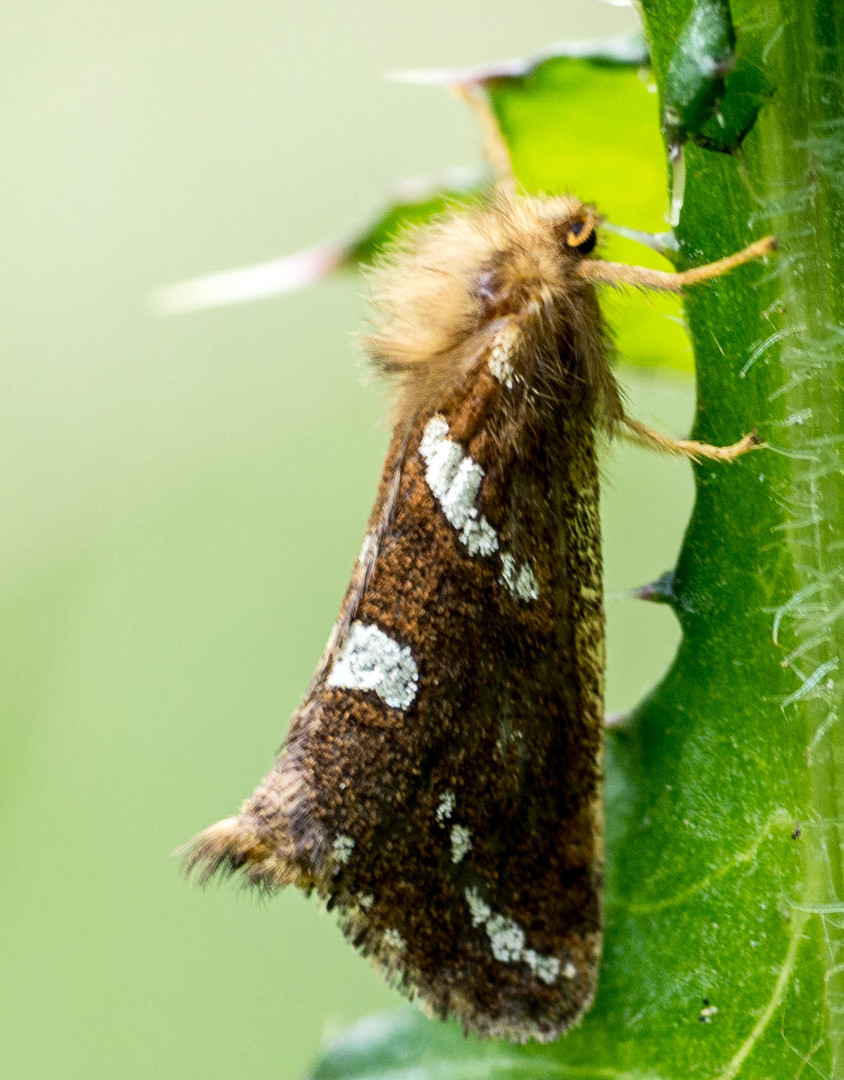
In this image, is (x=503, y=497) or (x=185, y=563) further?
(x=185, y=563)

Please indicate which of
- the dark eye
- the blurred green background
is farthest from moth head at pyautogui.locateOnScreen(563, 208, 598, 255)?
the blurred green background

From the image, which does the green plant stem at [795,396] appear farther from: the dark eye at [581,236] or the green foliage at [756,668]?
the dark eye at [581,236]

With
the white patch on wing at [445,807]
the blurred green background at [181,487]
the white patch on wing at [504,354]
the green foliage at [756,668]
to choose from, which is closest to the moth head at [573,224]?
the white patch on wing at [504,354]

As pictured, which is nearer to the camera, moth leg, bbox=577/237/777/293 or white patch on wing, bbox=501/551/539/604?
moth leg, bbox=577/237/777/293

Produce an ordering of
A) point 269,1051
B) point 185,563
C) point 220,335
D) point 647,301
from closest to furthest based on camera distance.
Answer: point 647,301, point 269,1051, point 185,563, point 220,335

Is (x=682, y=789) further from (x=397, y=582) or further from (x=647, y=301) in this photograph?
(x=647, y=301)

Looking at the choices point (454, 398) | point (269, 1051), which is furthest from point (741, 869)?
point (269, 1051)

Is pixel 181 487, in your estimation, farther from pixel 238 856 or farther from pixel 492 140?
pixel 238 856

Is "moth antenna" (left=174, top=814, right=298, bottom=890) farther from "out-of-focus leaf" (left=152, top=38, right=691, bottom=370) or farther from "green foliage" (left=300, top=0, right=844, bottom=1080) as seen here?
"out-of-focus leaf" (left=152, top=38, right=691, bottom=370)
